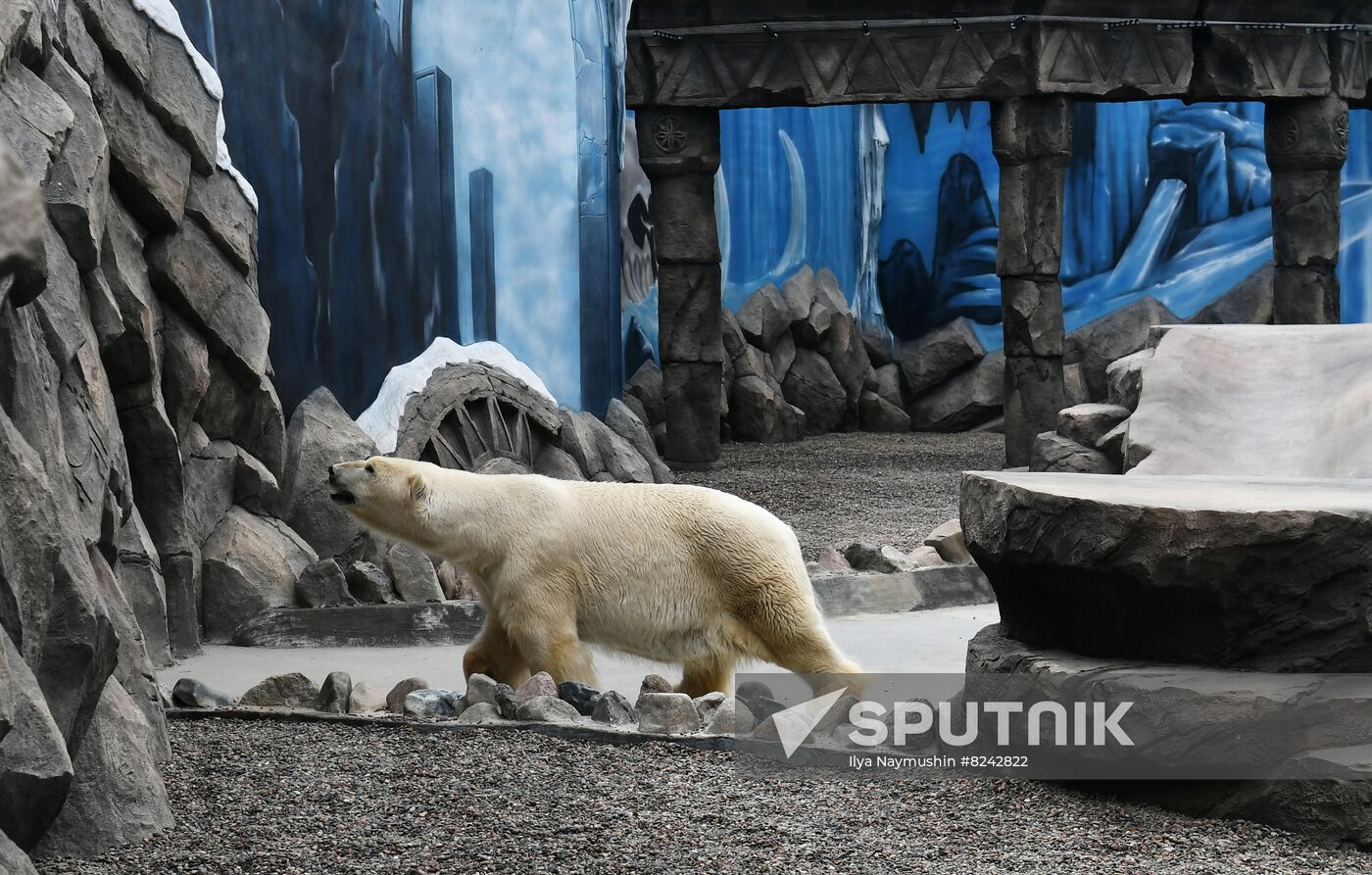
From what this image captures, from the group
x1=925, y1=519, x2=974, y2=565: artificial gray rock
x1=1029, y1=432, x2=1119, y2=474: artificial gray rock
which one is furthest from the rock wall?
x1=1029, y1=432, x2=1119, y2=474: artificial gray rock

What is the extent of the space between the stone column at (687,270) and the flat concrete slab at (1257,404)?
5.03m

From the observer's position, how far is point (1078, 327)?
704 inches

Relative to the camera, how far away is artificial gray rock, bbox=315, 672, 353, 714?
15.5 ft

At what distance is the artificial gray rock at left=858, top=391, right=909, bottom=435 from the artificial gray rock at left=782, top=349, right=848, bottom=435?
367 mm

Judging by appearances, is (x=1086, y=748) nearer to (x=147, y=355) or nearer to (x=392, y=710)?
(x=392, y=710)

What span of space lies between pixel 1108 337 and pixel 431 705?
46.8 ft

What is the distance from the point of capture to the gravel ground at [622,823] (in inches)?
120

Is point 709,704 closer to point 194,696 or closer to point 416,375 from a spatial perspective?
point 194,696

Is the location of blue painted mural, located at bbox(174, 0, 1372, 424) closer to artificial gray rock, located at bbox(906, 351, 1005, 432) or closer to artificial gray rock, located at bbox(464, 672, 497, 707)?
artificial gray rock, located at bbox(906, 351, 1005, 432)

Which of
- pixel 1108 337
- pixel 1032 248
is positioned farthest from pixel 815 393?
pixel 1032 248

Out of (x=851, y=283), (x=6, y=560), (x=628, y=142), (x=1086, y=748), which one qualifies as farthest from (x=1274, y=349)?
(x=851, y=283)

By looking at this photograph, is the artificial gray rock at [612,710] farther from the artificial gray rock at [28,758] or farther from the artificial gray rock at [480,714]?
the artificial gray rock at [28,758]

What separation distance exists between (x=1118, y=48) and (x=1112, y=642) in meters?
9.04

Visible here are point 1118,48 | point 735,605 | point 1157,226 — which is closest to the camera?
point 735,605
